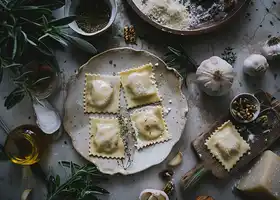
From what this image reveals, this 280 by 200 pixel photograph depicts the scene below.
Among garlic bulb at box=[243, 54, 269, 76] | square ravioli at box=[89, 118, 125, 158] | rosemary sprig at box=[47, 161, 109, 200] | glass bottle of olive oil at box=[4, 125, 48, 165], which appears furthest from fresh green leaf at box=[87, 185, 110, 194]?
garlic bulb at box=[243, 54, 269, 76]

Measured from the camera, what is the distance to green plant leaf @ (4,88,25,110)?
6.47 ft

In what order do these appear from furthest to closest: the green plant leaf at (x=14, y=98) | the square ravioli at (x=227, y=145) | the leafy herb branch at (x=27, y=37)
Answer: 1. the square ravioli at (x=227, y=145)
2. the green plant leaf at (x=14, y=98)
3. the leafy herb branch at (x=27, y=37)

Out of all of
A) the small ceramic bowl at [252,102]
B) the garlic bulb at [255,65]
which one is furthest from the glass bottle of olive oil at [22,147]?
the garlic bulb at [255,65]

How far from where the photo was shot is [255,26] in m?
2.20

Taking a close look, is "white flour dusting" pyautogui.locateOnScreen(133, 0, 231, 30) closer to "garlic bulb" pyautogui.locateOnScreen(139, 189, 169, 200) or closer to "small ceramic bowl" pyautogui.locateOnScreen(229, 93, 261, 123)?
"small ceramic bowl" pyautogui.locateOnScreen(229, 93, 261, 123)

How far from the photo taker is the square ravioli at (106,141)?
6.73 ft

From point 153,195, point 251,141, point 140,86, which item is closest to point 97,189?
point 153,195

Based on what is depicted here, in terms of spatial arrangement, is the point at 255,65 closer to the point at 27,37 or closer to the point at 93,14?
the point at 93,14

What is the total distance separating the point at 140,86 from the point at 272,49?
0.57 m

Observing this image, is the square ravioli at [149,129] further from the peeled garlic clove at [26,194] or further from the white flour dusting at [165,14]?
the peeled garlic clove at [26,194]

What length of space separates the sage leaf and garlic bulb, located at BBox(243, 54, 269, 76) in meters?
0.63

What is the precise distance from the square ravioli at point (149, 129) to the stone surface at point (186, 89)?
0.32ft

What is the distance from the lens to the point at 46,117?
206cm

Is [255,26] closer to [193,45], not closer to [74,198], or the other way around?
[193,45]
